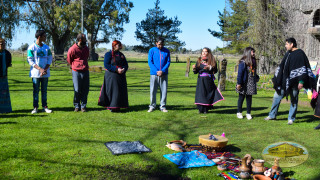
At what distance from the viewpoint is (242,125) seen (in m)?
7.46

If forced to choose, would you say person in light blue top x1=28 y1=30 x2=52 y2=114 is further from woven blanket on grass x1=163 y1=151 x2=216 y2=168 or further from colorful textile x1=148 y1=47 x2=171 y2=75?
woven blanket on grass x1=163 y1=151 x2=216 y2=168

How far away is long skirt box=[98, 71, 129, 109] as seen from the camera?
852cm

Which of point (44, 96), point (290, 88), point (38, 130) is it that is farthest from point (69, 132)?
point (290, 88)

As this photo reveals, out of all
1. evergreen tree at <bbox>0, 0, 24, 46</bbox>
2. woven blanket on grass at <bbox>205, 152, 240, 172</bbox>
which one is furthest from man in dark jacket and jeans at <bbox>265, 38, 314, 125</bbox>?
evergreen tree at <bbox>0, 0, 24, 46</bbox>

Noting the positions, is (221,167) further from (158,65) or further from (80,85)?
(80,85)

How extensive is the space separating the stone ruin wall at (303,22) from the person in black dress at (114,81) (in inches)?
501

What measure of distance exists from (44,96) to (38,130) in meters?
2.03

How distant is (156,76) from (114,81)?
3.90 feet

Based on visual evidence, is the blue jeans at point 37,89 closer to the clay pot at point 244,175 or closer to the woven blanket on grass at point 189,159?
the woven blanket on grass at point 189,159

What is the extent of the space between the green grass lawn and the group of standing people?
1.22ft

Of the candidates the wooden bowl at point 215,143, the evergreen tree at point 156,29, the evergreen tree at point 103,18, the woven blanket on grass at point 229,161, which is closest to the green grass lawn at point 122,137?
the woven blanket on grass at point 229,161

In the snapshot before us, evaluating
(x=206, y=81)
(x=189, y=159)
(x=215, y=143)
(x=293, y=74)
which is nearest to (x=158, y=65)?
(x=206, y=81)

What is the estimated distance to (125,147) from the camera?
530 cm

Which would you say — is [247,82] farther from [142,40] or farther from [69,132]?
[142,40]
